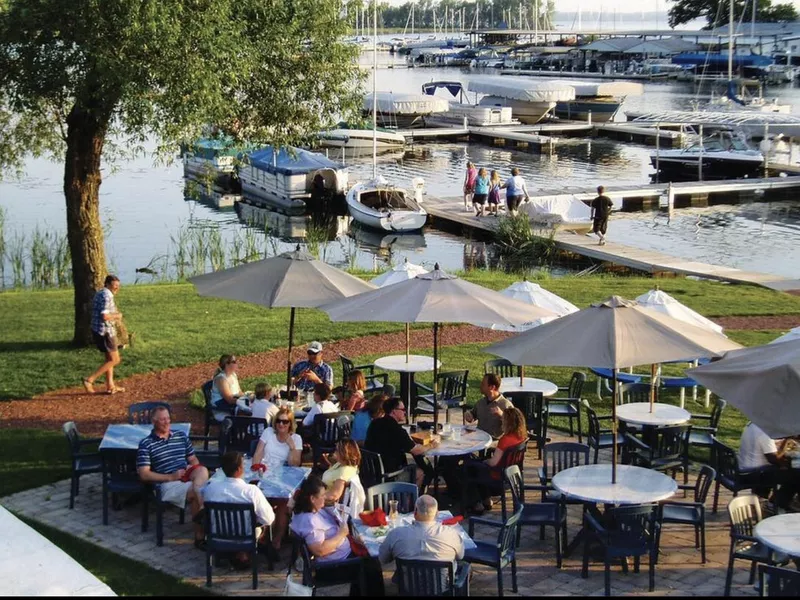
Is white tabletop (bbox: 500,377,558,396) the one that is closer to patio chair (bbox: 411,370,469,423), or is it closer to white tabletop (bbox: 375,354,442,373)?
patio chair (bbox: 411,370,469,423)

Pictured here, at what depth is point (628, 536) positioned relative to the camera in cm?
957

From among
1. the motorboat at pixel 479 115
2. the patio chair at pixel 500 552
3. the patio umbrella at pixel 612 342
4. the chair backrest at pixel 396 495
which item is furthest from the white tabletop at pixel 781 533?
the motorboat at pixel 479 115

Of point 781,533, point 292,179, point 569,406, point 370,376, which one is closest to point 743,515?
point 781,533

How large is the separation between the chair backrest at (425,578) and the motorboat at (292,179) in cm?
3761

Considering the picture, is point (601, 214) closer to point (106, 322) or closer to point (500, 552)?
point (106, 322)

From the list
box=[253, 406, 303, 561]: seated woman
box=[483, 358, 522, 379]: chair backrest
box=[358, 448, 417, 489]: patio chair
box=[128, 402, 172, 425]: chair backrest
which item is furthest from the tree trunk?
box=[358, 448, 417, 489]: patio chair

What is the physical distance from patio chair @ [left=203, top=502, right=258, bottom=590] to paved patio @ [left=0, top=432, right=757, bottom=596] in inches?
13.4

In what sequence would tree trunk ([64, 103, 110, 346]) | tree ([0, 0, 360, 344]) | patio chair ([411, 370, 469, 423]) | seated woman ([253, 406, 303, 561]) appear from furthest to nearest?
tree trunk ([64, 103, 110, 346])
tree ([0, 0, 360, 344])
patio chair ([411, 370, 469, 423])
seated woman ([253, 406, 303, 561])

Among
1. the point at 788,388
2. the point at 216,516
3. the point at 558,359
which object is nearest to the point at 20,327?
the point at 216,516

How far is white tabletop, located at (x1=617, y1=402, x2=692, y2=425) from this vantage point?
12811 millimetres

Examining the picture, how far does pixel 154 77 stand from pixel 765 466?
967 centimetres

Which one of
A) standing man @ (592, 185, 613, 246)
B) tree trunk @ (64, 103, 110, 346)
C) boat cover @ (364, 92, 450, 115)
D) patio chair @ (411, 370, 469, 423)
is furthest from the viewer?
boat cover @ (364, 92, 450, 115)

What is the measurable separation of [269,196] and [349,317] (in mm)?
35664

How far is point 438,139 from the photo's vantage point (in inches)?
2771
